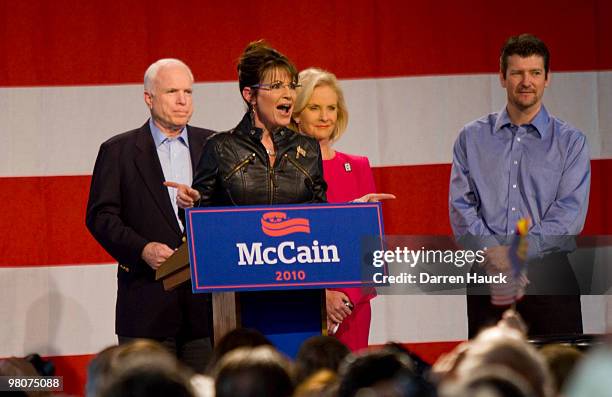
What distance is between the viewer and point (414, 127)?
5520mm

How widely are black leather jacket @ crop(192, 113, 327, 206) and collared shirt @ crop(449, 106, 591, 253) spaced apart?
2.49ft

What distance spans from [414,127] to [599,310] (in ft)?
3.85

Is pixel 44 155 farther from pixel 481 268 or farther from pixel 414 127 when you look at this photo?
pixel 481 268

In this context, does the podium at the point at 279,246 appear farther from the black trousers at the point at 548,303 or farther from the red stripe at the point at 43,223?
the red stripe at the point at 43,223

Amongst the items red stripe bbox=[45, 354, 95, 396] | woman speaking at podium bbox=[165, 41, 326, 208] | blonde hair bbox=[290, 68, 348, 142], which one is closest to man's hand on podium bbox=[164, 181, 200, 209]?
woman speaking at podium bbox=[165, 41, 326, 208]

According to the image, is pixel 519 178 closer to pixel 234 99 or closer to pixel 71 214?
pixel 234 99

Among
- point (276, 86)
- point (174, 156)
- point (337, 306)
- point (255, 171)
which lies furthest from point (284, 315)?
point (174, 156)

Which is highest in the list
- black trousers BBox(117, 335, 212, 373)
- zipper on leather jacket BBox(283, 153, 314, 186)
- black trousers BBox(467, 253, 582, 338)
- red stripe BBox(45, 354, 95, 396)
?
zipper on leather jacket BBox(283, 153, 314, 186)

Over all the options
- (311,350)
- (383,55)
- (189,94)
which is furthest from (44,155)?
(311,350)

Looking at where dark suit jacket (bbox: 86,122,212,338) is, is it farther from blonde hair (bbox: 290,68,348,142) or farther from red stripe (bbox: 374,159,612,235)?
red stripe (bbox: 374,159,612,235)

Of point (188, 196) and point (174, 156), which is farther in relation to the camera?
point (174, 156)

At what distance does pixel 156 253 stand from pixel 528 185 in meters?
1.29

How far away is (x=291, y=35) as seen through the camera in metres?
5.43

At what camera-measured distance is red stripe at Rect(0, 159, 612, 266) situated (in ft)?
17.6
